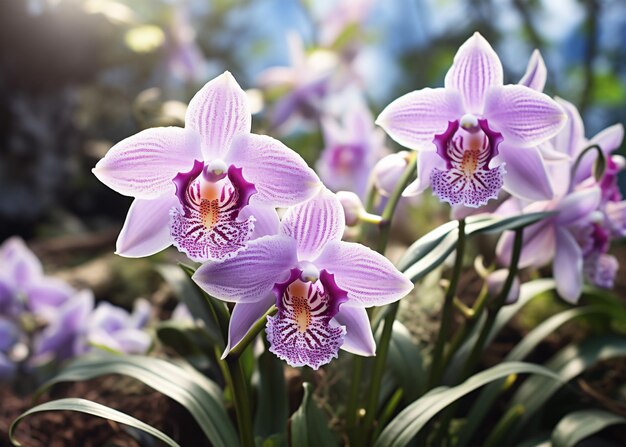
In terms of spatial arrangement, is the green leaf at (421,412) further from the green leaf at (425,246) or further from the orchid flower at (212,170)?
the orchid flower at (212,170)

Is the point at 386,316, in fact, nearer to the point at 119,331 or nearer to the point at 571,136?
the point at 571,136

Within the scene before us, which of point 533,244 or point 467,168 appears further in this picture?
point 533,244

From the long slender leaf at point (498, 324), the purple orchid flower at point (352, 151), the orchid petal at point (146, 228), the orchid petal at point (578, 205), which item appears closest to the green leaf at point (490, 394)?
the long slender leaf at point (498, 324)

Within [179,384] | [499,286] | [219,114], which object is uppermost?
[219,114]

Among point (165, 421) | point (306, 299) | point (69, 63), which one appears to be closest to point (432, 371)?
point (306, 299)

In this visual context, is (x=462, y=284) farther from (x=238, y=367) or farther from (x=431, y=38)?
(x=431, y=38)

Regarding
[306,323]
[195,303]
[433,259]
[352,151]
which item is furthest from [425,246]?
[352,151]
